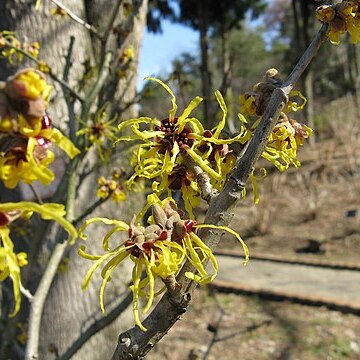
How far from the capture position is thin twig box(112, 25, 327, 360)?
2.63 ft

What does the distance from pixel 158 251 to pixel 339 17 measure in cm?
48

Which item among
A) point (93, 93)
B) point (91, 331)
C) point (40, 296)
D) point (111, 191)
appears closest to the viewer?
point (40, 296)

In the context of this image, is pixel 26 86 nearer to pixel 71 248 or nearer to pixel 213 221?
pixel 213 221

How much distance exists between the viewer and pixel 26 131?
58 cm

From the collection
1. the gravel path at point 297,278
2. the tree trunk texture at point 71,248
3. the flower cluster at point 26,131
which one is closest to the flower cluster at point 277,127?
the flower cluster at point 26,131

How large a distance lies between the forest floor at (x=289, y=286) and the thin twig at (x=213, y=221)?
118cm

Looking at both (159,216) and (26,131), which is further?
(159,216)

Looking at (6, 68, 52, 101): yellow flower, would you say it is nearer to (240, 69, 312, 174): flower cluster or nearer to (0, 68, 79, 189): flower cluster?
(0, 68, 79, 189): flower cluster

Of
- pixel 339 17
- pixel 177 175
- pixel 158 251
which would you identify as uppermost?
pixel 339 17

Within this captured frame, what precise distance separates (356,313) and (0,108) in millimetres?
4854

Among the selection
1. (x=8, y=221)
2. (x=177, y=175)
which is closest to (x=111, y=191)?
(x=177, y=175)

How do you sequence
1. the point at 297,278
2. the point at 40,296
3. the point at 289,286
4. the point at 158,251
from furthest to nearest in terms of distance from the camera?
the point at 297,278 → the point at 289,286 → the point at 40,296 → the point at 158,251

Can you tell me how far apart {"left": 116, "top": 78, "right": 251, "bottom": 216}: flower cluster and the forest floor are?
1.20 m

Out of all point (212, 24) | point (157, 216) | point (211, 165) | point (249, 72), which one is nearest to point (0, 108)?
point (157, 216)
